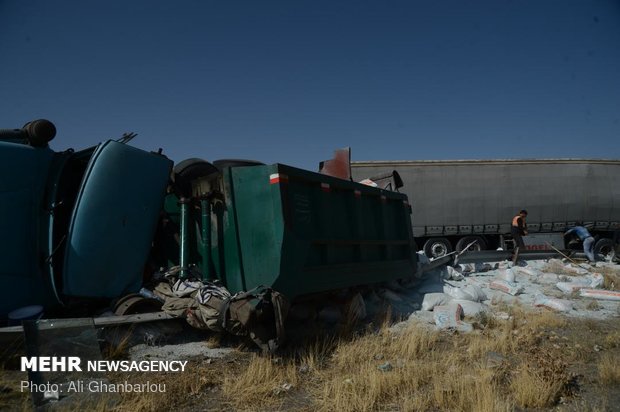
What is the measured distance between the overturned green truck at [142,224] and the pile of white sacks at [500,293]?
1.62m

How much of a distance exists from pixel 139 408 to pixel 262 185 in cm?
207

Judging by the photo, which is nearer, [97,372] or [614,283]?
[97,372]

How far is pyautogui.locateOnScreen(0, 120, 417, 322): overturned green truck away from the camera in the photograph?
3.54m

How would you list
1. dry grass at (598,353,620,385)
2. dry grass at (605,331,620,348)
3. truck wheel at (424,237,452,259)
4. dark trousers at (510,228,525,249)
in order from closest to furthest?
dry grass at (598,353,620,385)
dry grass at (605,331,620,348)
dark trousers at (510,228,525,249)
truck wheel at (424,237,452,259)

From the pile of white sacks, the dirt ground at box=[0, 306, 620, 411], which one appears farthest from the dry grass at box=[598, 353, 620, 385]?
the pile of white sacks

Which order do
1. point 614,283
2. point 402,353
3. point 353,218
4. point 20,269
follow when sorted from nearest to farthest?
point 20,269 < point 402,353 < point 353,218 < point 614,283

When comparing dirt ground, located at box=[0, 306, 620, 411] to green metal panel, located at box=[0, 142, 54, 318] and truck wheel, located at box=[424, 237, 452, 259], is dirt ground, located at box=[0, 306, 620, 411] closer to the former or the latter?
green metal panel, located at box=[0, 142, 54, 318]

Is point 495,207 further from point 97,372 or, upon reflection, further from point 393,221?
point 97,372

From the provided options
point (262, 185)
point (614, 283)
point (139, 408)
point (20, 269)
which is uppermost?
point (262, 185)

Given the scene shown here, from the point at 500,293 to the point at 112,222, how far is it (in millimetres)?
5968

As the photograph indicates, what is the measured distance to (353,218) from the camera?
500 cm

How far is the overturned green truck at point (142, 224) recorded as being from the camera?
11.6 ft

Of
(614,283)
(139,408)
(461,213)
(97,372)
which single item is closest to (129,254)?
(97,372)

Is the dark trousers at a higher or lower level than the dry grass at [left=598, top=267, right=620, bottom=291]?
higher
